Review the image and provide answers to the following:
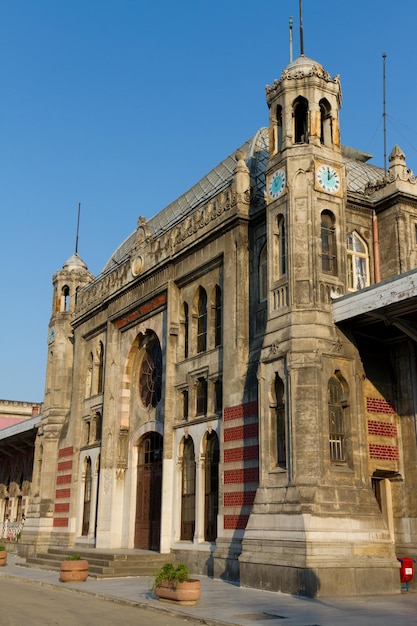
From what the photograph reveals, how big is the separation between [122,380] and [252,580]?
1367cm

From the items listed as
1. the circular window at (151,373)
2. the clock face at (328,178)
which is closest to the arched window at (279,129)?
the clock face at (328,178)

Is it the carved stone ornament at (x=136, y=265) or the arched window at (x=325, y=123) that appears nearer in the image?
the arched window at (x=325, y=123)

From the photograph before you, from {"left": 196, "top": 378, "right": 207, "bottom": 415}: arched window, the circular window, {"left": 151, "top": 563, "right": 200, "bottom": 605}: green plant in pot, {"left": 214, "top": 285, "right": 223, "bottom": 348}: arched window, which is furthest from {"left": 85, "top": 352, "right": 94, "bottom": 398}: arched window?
{"left": 151, "top": 563, "right": 200, "bottom": 605}: green plant in pot

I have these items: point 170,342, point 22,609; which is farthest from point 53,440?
point 22,609

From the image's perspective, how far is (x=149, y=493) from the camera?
90.0ft

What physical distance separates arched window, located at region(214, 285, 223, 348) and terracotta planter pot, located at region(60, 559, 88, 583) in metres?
8.25

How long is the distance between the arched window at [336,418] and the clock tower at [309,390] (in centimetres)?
3

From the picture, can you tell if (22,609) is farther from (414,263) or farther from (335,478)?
(414,263)

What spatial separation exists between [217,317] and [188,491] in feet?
20.3

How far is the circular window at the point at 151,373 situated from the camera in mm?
28312

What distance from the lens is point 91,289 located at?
34844 mm

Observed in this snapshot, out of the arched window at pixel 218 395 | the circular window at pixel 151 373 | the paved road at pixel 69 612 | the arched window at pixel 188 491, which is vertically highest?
the circular window at pixel 151 373

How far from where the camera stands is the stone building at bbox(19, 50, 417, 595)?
58.5 feet

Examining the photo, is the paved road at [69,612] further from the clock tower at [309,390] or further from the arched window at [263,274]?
the arched window at [263,274]
